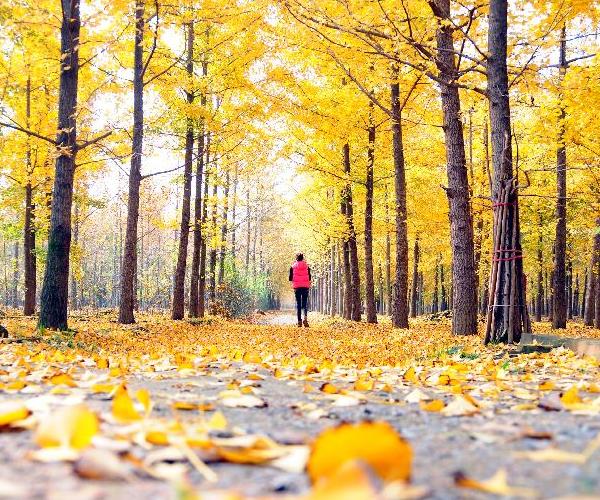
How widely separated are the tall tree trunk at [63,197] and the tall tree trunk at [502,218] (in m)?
5.98

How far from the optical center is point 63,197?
8.05 metres

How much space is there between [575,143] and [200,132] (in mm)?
9832

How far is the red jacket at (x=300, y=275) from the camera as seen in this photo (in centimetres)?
1299

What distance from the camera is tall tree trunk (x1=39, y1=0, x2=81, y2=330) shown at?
7.93 m

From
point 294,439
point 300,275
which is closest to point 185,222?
point 300,275

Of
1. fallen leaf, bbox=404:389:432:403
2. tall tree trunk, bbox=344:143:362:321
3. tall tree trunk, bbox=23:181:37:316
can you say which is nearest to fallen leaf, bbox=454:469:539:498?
fallen leaf, bbox=404:389:432:403

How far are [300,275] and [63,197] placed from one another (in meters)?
6.40

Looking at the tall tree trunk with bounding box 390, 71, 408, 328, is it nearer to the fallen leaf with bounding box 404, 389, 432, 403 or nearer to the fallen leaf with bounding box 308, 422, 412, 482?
the fallen leaf with bounding box 404, 389, 432, 403

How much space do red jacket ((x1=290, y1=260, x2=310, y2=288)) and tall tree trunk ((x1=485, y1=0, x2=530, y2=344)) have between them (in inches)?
286

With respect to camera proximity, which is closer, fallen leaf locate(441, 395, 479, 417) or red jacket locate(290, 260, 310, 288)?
fallen leaf locate(441, 395, 479, 417)

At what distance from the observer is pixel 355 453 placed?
1.01 metres

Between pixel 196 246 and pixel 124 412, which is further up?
pixel 196 246

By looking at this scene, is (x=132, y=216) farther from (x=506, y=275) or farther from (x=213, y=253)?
(x=506, y=275)

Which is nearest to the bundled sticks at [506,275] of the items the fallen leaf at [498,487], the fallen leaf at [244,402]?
the fallen leaf at [244,402]
